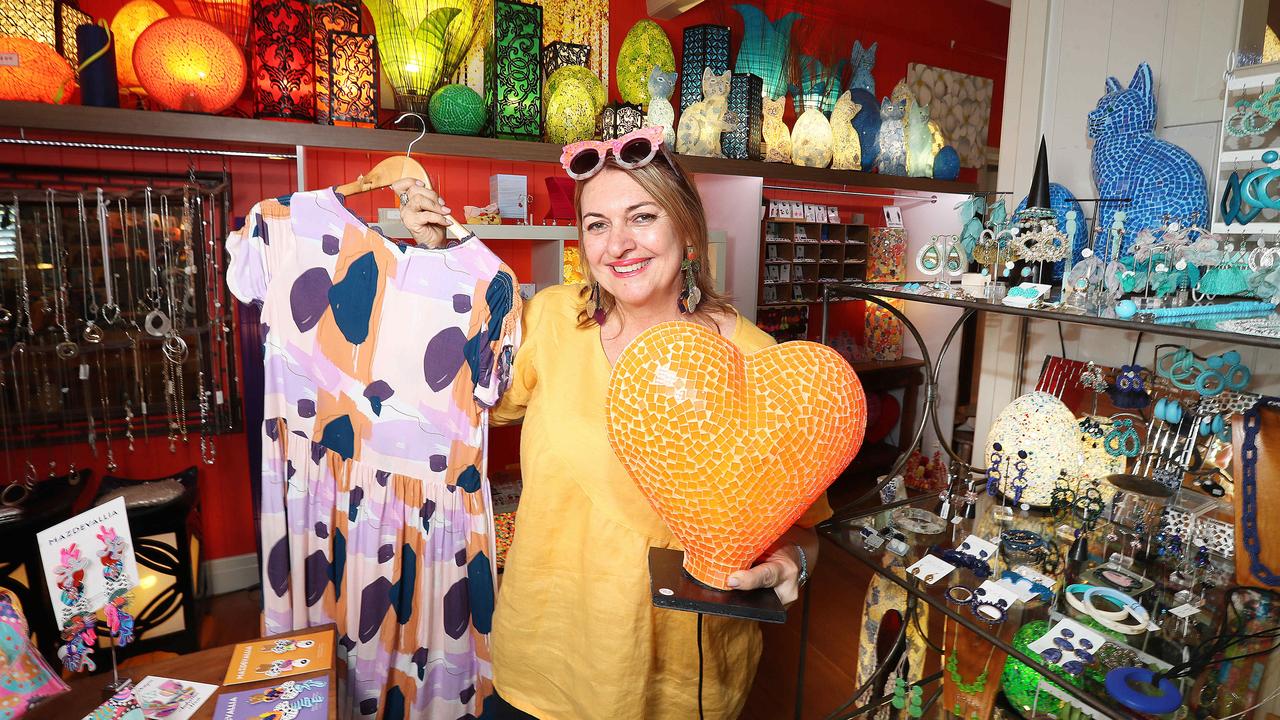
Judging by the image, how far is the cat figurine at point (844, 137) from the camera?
149 inches

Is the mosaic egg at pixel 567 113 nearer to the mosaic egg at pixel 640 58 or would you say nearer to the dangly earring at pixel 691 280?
the mosaic egg at pixel 640 58

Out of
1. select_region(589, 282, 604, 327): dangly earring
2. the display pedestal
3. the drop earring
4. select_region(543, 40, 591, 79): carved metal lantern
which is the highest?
select_region(543, 40, 591, 79): carved metal lantern

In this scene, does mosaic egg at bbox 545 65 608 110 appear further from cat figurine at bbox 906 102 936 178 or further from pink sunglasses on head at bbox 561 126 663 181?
cat figurine at bbox 906 102 936 178

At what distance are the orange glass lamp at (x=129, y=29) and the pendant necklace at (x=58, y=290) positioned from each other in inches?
21.8

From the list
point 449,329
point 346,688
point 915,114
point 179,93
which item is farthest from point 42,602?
point 915,114

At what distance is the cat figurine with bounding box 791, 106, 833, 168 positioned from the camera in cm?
367

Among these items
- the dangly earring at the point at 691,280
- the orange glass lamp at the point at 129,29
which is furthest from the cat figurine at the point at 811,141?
the orange glass lamp at the point at 129,29

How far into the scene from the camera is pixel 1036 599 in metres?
1.17

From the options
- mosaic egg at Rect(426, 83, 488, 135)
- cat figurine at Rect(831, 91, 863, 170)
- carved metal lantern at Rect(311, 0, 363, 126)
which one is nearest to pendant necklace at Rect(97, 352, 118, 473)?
carved metal lantern at Rect(311, 0, 363, 126)

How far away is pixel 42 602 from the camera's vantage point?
7.64 ft

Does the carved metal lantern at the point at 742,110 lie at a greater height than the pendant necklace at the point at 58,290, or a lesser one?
greater

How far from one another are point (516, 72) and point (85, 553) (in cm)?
234

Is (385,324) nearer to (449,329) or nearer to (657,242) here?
(449,329)

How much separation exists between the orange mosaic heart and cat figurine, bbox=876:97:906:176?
3.43m
